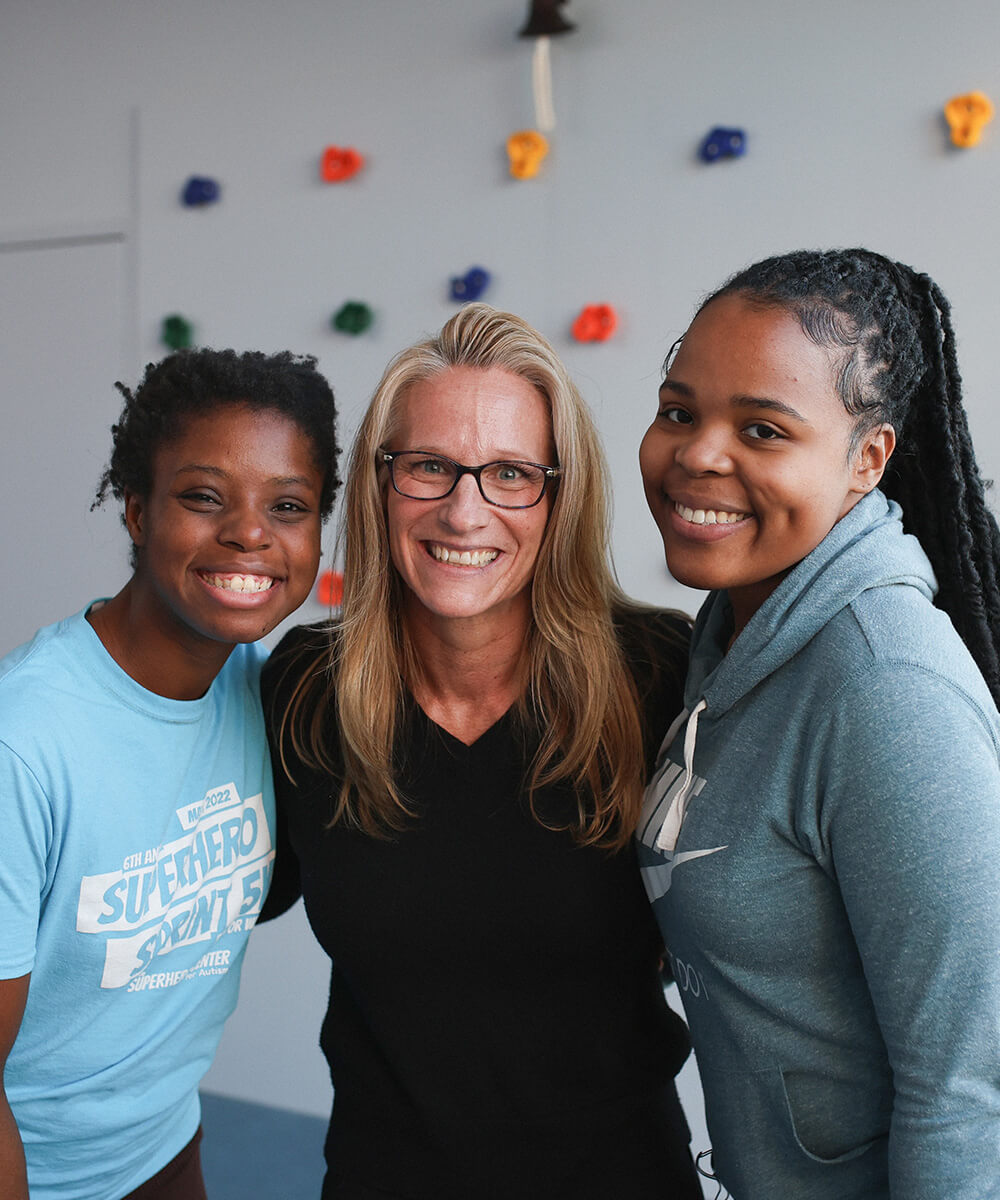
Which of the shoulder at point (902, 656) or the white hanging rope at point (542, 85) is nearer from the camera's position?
the shoulder at point (902, 656)

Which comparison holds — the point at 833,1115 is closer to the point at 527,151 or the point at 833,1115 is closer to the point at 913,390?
the point at 913,390

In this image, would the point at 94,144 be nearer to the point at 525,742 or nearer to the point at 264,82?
Answer: the point at 264,82

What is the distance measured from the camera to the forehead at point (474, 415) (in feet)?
4.76

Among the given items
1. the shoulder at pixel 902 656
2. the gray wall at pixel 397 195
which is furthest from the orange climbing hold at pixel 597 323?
the shoulder at pixel 902 656

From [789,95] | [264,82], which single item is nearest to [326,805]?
[789,95]

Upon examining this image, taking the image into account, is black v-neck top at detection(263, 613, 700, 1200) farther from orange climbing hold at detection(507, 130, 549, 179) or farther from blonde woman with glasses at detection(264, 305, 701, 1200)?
orange climbing hold at detection(507, 130, 549, 179)

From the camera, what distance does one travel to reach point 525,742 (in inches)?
57.5

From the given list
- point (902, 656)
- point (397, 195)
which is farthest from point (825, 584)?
point (397, 195)

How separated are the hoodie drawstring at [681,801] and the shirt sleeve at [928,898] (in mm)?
234

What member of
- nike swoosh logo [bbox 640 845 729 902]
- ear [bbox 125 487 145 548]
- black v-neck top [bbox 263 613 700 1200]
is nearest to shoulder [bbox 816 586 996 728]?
nike swoosh logo [bbox 640 845 729 902]

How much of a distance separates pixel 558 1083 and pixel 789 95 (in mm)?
2066

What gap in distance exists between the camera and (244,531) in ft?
4.40

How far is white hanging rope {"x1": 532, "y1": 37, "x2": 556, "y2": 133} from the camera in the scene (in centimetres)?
252

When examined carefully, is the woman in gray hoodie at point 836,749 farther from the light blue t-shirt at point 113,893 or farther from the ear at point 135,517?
the ear at point 135,517
